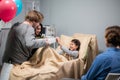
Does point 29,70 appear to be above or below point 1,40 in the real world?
below

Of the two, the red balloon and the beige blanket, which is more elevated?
the red balloon

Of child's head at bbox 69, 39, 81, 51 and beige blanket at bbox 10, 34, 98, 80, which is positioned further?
child's head at bbox 69, 39, 81, 51

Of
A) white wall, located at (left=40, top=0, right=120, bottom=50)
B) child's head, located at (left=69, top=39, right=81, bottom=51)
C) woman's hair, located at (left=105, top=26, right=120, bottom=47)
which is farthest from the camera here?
white wall, located at (left=40, top=0, right=120, bottom=50)

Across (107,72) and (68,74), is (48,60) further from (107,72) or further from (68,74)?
(107,72)

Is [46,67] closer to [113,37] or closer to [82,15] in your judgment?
[113,37]

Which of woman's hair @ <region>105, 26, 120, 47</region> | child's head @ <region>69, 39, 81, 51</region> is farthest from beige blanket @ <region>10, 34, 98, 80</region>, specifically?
woman's hair @ <region>105, 26, 120, 47</region>

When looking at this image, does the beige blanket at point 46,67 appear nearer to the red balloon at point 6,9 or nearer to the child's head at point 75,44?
the child's head at point 75,44

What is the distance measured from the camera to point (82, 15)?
4266 mm

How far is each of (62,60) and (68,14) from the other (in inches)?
72.6

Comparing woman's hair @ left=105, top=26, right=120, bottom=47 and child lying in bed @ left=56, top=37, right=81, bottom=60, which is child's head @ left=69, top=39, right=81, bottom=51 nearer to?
child lying in bed @ left=56, top=37, right=81, bottom=60

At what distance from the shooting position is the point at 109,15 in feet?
12.9

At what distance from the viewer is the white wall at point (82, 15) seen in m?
3.93

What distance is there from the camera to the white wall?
3.93m

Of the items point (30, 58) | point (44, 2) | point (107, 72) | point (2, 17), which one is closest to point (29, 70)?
point (30, 58)
